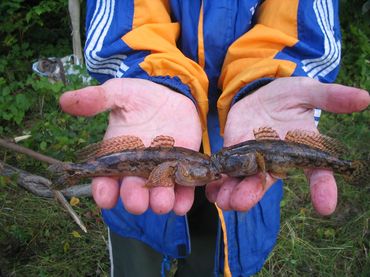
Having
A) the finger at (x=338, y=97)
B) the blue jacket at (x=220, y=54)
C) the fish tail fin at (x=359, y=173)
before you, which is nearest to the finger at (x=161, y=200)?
the blue jacket at (x=220, y=54)

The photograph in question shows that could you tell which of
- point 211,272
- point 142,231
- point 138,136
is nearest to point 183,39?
point 138,136

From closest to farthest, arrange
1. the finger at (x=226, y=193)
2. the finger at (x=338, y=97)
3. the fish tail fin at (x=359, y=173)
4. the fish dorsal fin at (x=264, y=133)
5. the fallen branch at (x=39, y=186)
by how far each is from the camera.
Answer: the finger at (x=338, y=97) → the finger at (x=226, y=193) → the fish dorsal fin at (x=264, y=133) → the fish tail fin at (x=359, y=173) → the fallen branch at (x=39, y=186)

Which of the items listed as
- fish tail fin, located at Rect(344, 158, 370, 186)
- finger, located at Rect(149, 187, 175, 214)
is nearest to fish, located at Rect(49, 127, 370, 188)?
fish tail fin, located at Rect(344, 158, 370, 186)

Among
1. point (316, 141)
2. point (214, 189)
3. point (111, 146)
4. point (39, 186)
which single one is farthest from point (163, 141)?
point (39, 186)

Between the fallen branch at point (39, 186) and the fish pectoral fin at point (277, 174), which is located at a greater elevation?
the fish pectoral fin at point (277, 174)

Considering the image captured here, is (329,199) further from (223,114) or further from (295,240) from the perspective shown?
(295,240)

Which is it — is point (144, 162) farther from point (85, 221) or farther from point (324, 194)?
point (85, 221)

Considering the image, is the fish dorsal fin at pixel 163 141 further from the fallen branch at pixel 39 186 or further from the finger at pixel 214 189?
the fallen branch at pixel 39 186
